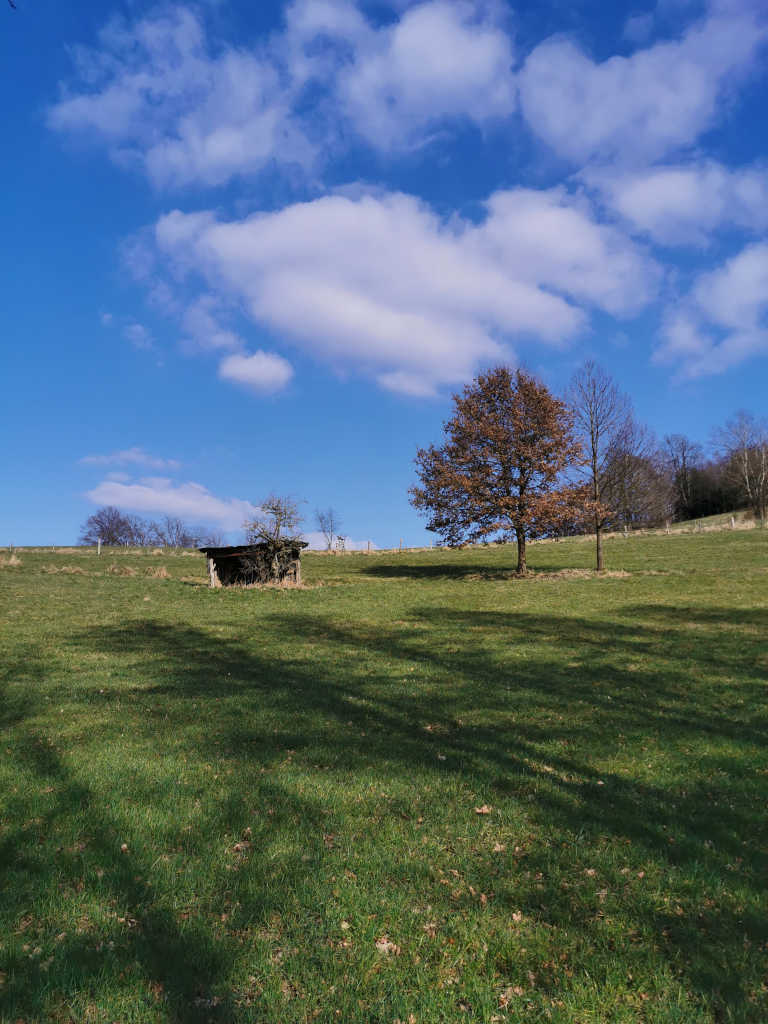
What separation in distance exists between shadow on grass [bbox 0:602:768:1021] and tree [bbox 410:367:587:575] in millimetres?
19471

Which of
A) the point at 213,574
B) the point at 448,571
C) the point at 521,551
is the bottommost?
the point at 448,571

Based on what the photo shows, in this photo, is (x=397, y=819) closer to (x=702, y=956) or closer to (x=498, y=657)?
(x=702, y=956)

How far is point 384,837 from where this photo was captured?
20.7ft

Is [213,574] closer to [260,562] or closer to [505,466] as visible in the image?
[260,562]

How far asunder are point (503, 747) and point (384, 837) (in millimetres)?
3322

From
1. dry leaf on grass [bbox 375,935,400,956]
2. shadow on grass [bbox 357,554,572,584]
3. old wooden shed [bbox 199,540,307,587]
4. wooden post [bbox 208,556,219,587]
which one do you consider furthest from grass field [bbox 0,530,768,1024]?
shadow on grass [bbox 357,554,572,584]

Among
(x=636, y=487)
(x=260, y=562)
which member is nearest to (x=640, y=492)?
(x=636, y=487)

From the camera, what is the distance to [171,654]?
1658 cm

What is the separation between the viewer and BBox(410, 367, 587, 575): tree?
38.8 meters

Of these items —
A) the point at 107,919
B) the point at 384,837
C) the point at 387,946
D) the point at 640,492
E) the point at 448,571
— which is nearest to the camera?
the point at 387,946

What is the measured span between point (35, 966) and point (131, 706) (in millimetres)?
7335

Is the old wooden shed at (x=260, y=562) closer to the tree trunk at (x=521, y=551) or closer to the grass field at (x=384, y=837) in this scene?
the tree trunk at (x=521, y=551)

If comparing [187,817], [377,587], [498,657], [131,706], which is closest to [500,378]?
[377,587]

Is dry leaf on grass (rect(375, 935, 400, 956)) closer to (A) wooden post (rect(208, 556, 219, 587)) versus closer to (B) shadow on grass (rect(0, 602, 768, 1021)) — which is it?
(B) shadow on grass (rect(0, 602, 768, 1021))
